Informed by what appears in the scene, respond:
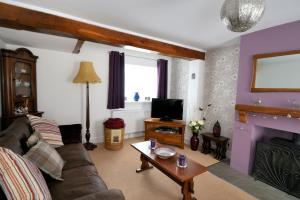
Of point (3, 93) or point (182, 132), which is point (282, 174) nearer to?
point (182, 132)

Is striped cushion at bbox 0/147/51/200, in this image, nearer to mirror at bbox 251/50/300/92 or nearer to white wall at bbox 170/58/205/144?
mirror at bbox 251/50/300/92

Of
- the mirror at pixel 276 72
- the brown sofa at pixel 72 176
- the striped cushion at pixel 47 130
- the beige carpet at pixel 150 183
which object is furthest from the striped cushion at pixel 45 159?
the mirror at pixel 276 72

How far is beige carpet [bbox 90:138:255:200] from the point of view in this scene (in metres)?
1.99

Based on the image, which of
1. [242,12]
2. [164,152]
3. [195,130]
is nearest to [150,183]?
[164,152]

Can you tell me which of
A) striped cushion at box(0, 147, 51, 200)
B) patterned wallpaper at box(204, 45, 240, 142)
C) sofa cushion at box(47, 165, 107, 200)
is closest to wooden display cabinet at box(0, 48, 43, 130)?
sofa cushion at box(47, 165, 107, 200)

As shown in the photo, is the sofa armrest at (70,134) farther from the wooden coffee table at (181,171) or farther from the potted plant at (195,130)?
the potted plant at (195,130)

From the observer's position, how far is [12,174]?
3.17 feet

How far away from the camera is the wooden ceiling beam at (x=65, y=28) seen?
1.76 meters

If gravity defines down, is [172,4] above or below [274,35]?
above

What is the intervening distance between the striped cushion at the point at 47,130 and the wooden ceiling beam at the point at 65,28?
A: 1.14m

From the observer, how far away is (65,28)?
6.69 ft

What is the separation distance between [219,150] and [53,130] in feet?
9.33

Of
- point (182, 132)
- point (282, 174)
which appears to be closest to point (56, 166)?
point (182, 132)

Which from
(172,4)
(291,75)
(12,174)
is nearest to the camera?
(12,174)
